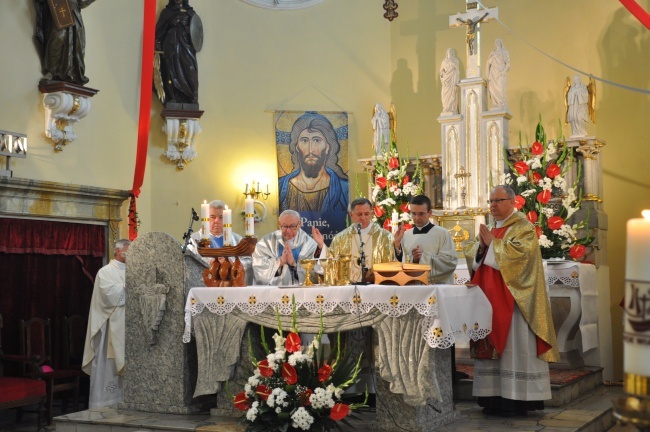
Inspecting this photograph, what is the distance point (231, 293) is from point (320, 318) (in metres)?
0.84

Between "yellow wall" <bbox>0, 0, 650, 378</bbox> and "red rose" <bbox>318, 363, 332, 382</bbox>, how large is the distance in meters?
4.86

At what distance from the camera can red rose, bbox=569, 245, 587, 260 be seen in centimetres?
843

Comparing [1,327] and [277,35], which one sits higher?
[277,35]

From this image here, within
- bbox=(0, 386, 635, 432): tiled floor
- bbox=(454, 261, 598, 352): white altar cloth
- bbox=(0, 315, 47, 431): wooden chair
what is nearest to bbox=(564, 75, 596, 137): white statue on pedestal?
bbox=(454, 261, 598, 352): white altar cloth

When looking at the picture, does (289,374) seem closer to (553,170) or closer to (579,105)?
(553,170)

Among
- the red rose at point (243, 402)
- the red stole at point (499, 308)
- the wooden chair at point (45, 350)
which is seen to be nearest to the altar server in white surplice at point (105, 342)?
the wooden chair at point (45, 350)

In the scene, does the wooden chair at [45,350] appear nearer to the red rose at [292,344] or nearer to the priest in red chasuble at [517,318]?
the red rose at [292,344]

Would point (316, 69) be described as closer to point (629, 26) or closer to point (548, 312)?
point (629, 26)

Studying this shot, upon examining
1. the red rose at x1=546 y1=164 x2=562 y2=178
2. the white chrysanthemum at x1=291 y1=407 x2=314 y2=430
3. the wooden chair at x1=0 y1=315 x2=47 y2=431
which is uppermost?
the red rose at x1=546 y1=164 x2=562 y2=178

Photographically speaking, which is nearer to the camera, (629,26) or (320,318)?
(320,318)

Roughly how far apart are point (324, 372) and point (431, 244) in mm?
2116

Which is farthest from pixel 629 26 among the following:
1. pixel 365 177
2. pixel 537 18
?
pixel 365 177

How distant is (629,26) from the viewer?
998 cm

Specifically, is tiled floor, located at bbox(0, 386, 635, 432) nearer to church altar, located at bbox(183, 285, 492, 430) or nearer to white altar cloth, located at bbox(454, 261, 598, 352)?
church altar, located at bbox(183, 285, 492, 430)
